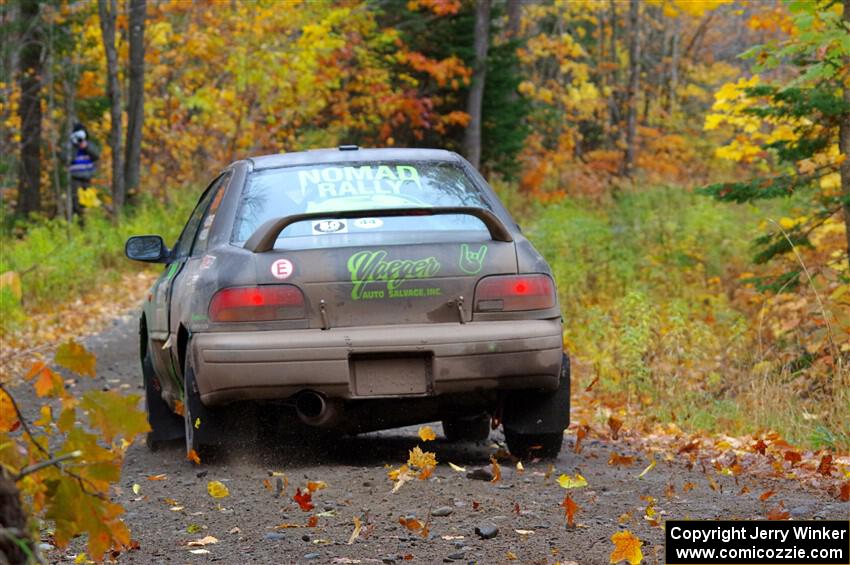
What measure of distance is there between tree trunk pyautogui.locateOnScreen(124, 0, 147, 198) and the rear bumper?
20748 millimetres

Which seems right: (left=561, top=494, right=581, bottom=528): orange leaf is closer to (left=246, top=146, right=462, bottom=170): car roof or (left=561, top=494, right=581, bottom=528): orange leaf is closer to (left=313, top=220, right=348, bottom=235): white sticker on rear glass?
(left=313, top=220, right=348, bottom=235): white sticker on rear glass

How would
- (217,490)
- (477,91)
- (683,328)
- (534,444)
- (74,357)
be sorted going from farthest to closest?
(477,91) < (683,328) < (534,444) < (217,490) < (74,357)

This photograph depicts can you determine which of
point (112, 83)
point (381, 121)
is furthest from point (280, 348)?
point (381, 121)

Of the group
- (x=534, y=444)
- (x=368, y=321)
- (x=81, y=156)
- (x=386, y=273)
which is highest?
(x=386, y=273)

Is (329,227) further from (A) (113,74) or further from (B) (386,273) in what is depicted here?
(A) (113,74)

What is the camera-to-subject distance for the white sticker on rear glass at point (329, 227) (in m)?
6.33

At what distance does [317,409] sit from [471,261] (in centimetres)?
106

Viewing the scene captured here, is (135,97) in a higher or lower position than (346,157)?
lower

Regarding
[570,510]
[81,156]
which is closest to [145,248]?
[570,510]

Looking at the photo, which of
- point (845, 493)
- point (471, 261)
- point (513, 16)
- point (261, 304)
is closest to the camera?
point (845, 493)

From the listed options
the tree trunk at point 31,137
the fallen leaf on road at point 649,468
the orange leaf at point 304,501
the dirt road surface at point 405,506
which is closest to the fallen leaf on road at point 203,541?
the dirt road surface at point 405,506

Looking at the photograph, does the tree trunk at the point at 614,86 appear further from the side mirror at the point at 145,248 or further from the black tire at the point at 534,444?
the black tire at the point at 534,444

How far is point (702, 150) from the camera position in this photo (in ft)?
144

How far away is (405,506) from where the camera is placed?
5305 mm
